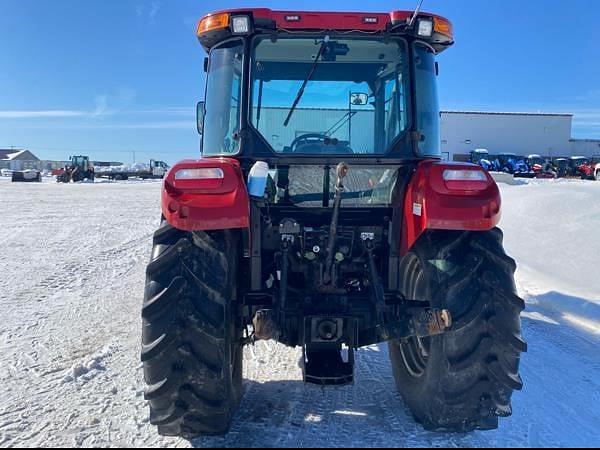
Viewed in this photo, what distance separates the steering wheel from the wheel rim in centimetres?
99

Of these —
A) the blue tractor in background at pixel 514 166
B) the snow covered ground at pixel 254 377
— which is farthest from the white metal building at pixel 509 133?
the snow covered ground at pixel 254 377

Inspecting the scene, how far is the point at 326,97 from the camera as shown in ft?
11.3

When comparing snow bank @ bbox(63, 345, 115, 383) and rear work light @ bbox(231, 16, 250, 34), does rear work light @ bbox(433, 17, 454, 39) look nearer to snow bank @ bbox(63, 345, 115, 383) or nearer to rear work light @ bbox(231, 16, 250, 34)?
rear work light @ bbox(231, 16, 250, 34)

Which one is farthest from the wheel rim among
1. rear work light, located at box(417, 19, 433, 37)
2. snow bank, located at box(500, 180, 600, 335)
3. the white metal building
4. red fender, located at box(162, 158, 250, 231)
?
the white metal building

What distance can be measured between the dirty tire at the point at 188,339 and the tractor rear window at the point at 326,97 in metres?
0.97

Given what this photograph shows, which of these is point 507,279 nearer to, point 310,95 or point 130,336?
point 310,95

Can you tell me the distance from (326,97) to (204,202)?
119cm

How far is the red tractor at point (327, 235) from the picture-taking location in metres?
2.73

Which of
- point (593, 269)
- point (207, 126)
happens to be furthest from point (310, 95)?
point (593, 269)

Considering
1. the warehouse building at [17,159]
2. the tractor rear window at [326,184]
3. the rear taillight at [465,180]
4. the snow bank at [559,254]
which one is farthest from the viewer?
the warehouse building at [17,159]

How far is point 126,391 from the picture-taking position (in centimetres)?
352

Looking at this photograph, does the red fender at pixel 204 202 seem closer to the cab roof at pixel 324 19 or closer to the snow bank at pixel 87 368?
the cab roof at pixel 324 19

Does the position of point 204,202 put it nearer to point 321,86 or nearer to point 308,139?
point 308,139

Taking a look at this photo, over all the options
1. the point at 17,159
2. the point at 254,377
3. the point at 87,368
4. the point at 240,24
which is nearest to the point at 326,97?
the point at 240,24
